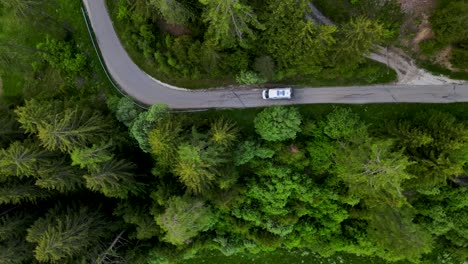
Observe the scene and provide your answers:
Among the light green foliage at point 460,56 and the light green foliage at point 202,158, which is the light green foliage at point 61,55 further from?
the light green foliage at point 460,56

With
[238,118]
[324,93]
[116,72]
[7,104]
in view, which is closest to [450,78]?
[324,93]

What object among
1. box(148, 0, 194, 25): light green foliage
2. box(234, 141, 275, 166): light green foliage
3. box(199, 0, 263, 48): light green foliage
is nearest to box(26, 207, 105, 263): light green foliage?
box(234, 141, 275, 166): light green foliage

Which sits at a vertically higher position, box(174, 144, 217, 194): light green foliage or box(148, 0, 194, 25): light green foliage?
box(148, 0, 194, 25): light green foliage

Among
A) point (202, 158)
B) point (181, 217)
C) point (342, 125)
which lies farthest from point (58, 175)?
point (342, 125)

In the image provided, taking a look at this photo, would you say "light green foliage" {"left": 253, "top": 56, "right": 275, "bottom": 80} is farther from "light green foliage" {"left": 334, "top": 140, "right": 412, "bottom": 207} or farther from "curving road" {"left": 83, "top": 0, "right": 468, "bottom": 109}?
"light green foliage" {"left": 334, "top": 140, "right": 412, "bottom": 207}

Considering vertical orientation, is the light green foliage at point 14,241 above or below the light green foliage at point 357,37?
below

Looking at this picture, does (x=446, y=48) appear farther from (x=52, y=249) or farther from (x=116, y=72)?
(x=52, y=249)

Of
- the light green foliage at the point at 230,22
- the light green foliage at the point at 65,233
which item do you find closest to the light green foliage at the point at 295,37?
the light green foliage at the point at 230,22
